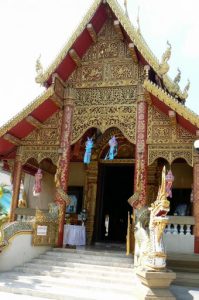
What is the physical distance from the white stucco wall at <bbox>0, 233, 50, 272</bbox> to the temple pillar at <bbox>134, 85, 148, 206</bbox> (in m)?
2.68

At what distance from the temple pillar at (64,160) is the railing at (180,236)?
2.55 meters

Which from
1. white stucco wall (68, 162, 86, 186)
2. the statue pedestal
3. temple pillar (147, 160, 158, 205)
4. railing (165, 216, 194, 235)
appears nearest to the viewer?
the statue pedestal

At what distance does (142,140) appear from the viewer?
8391 millimetres

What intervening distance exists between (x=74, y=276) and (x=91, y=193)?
4.49 m

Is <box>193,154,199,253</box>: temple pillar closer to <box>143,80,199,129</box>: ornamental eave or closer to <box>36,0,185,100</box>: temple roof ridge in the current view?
<box>143,80,199,129</box>: ornamental eave

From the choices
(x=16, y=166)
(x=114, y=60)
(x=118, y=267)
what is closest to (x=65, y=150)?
(x=16, y=166)

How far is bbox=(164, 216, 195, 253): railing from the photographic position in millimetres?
7660

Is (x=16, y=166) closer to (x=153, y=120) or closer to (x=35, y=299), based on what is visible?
(x=153, y=120)

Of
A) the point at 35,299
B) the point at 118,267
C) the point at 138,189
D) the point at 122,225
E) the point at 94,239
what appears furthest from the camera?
the point at 122,225

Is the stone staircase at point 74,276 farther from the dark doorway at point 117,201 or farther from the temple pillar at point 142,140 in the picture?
the dark doorway at point 117,201

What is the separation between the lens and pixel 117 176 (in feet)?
40.8

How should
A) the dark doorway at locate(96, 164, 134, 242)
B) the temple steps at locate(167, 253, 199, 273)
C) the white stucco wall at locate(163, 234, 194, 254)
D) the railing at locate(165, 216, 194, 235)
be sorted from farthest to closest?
the dark doorway at locate(96, 164, 134, 242) < the railing at locate(165, 216, 194, 235) < the white stucco wall at locate(163, 234, 194, 254) < the temple steps at locate(167, 253, 199, 273)

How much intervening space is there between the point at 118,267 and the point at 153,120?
3.74m

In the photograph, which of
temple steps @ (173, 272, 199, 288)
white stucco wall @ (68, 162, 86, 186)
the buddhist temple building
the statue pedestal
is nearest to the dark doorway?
white stucco wall @ (68, 162, 86, 186)
